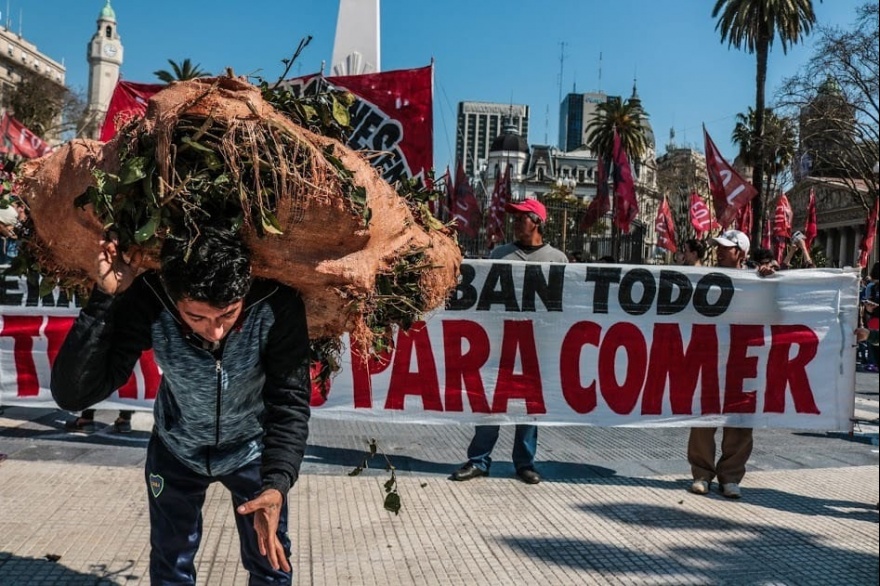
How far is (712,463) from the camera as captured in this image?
5613 mm

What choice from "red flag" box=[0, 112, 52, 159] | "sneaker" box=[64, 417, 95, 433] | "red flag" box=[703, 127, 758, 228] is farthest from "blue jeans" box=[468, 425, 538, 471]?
"red flag" box=[0, 112, 52, 159]

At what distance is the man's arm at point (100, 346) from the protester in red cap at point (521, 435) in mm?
3438

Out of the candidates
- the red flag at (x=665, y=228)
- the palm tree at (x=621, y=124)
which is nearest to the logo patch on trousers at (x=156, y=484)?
the red flag at (x=665, y=228)

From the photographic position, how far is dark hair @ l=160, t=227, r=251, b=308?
2.26 meters

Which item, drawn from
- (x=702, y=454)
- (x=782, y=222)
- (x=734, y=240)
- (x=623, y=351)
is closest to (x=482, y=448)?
(x=623, y=351)

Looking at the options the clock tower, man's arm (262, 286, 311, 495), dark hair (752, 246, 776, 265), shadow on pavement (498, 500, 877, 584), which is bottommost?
shadow on pavement (498, 500, 877, 584)

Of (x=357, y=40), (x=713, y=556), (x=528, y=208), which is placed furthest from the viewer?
(x=357, y=40)

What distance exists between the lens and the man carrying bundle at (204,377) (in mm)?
2318

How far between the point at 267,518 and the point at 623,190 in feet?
63.8

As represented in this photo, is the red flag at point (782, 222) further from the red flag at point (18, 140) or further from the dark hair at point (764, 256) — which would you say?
the red flag at point (18, 140)

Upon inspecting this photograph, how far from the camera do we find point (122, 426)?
6.61m

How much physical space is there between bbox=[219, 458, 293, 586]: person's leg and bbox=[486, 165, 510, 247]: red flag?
25803mm

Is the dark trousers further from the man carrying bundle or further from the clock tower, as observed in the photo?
the clock tower

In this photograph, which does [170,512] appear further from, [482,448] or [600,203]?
[600,203]
